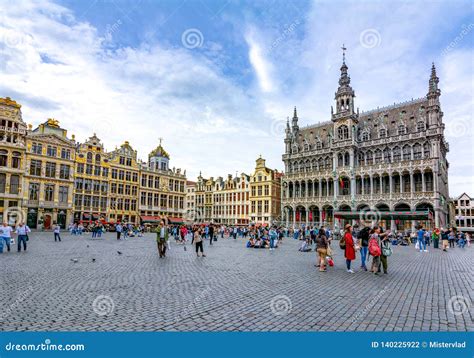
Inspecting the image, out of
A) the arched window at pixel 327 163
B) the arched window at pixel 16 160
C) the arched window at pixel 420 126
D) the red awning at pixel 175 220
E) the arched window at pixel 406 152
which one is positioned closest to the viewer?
the arched window at pixel 16 160

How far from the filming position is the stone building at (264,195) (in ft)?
210

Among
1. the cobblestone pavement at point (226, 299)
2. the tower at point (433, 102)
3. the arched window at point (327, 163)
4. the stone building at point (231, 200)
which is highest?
the tower at point (433, 102)

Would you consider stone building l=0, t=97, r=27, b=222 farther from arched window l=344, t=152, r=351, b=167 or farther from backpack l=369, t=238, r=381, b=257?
arched window l=344, t=152, r=351, b=167

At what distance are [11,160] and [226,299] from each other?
4801 cm

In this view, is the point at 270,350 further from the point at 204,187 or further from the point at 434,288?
the point at 204,187

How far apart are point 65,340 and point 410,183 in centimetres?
4870

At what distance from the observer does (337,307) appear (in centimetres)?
659

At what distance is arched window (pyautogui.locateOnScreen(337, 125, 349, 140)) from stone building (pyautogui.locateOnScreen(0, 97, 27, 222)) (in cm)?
4818

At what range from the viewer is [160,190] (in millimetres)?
63844

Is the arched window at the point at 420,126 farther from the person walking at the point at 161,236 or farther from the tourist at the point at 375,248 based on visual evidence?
the person walking at the point at 161,236


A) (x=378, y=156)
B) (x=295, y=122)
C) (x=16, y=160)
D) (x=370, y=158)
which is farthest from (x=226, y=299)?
(x=295, y=122)

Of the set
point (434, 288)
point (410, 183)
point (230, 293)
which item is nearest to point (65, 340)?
point (230, 293)

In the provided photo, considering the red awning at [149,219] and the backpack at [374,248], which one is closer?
the backpack at [374,248]

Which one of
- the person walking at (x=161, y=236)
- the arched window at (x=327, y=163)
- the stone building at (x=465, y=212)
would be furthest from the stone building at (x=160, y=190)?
the stone building at (x=465, y=212)
